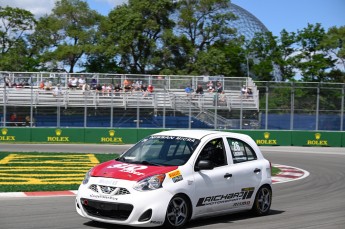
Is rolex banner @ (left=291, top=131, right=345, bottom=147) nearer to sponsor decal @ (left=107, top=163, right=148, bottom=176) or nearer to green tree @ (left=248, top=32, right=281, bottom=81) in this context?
sponsor decal @ (left=107, top=163, right=148, bottom=176)

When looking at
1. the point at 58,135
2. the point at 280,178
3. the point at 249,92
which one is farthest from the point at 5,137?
the point at 280,178

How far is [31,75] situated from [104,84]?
4.50 metres

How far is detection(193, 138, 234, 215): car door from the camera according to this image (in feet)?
29.7

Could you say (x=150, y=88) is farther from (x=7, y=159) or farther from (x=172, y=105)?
(x=7, y=159)

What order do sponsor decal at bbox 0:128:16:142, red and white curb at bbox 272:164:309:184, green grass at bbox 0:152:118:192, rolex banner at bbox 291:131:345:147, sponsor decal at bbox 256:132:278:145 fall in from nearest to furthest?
green grass at bbox 0:152:118:192
red and white curb at bbox 272:164:309:184
sponsor decal at bbox 0:128:16:142
sponsor decal at bbox 256:132:278:145
rolex banner at bbox 291:131:345:147

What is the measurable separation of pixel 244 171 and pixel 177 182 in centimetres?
170

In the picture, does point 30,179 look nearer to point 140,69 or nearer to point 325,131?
point 325,131

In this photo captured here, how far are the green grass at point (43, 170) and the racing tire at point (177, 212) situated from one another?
5.44m

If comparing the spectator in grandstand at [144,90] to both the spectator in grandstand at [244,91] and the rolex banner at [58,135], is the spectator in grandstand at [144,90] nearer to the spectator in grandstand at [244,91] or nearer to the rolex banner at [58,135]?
the rolex banner at [58,135]

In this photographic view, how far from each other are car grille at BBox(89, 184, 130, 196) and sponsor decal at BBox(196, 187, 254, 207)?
1283mm

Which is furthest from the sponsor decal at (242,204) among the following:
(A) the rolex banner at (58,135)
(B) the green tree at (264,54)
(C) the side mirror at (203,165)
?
(B) the green tree at (264,54)

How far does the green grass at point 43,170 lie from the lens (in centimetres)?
1391

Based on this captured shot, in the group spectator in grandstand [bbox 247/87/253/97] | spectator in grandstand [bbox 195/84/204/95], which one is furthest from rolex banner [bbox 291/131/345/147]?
spectator in grandstand [bbox 195/84/204/95]

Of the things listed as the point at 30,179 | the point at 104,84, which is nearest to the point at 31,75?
the point at 104,84
